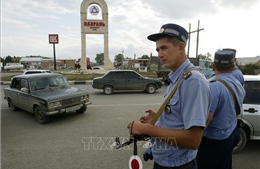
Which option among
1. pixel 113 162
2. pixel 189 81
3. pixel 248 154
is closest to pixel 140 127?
pixel 189 81

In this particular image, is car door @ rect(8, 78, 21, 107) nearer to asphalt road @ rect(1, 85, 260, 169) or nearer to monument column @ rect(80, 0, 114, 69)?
asphalt road @ rect(1, 85, 260, 169)

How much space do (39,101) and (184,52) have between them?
17.8 feet

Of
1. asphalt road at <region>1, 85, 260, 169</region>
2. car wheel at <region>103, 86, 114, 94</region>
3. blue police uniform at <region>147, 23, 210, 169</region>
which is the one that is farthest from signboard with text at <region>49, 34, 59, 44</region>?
blue police uniform at <region>147, 23, 210, 169</region>

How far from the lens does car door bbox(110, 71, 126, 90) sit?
11477 millimetres

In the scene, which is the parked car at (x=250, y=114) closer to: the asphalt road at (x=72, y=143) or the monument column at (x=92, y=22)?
the asphalt road at (x=72, y=143)

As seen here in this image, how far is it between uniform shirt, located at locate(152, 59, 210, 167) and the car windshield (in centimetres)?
590

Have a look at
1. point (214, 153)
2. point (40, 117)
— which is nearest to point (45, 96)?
point (40, 117)

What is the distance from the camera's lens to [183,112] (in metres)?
1.29

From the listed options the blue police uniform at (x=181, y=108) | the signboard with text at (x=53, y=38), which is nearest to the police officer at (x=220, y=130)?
the blue police uniform at (x=181, y=108)

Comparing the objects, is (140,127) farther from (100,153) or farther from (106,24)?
(106,24)

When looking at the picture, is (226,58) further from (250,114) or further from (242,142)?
(242,142)

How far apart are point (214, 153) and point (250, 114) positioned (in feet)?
6.80

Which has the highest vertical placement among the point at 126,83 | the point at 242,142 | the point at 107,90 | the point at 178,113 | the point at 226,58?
the point at 226,58

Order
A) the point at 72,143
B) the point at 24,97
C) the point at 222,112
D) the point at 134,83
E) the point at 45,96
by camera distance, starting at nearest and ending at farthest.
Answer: the point at 222,112 → the point at 72,143 → the point at 45,96 → the point at 24,97 → the point at 134,83
